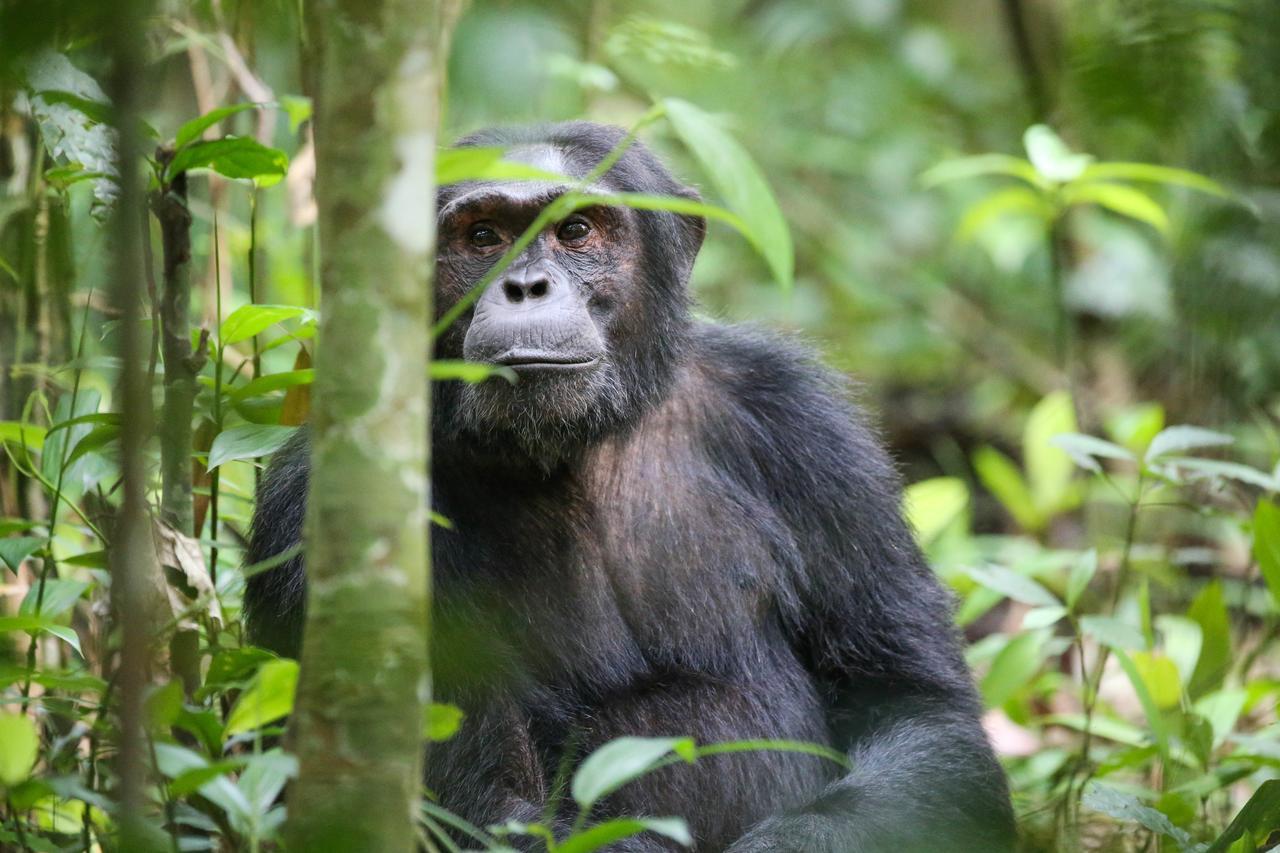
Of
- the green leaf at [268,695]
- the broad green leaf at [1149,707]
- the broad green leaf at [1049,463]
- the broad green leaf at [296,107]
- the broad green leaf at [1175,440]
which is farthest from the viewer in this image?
the broad green leaf at [1049,463]

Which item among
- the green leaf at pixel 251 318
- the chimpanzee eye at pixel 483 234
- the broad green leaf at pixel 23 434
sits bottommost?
the broad green leaf at pixel 23 434

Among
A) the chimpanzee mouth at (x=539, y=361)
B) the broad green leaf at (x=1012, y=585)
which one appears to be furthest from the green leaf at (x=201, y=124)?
the broad green leaf at (x=1012, y=585)

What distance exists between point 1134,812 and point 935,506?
2742 millimetres

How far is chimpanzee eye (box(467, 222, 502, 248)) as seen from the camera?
13.0ft

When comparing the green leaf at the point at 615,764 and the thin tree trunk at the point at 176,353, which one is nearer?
the green leaf at the point at 615,764

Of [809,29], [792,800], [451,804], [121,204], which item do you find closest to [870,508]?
[792,800]

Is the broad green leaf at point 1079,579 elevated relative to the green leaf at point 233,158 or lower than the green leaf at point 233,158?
lower

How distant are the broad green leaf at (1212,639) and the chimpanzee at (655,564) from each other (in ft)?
3.40

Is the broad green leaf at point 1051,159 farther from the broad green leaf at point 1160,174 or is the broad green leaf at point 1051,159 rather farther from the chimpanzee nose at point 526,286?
the chimpanzee nose at point 526,286

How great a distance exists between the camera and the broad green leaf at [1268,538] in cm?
407

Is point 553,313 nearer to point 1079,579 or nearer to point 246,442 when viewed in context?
point 246,442

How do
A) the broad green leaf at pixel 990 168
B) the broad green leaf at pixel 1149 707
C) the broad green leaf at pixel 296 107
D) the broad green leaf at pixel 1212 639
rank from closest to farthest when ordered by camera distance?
the broad green leaf at pixel 296 107 → the broad green leaf at pixel 1149 707 → the broad green leaf at pixel 1212 639 → the broad green leaf at pixel 990 168

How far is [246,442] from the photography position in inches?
123

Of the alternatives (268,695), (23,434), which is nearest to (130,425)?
(268,695)
